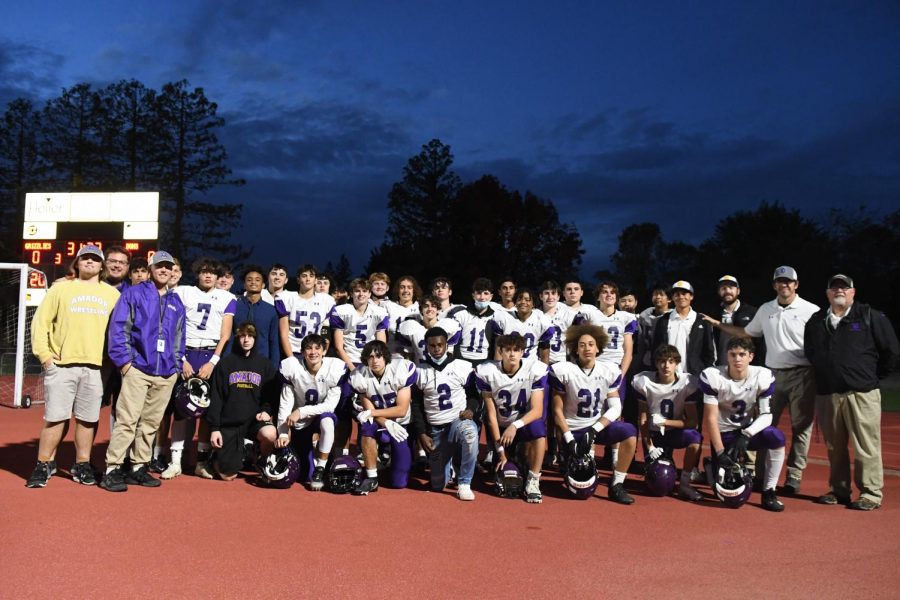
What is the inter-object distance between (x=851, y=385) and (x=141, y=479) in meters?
6.05

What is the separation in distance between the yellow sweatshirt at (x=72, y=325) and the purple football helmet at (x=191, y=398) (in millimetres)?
782

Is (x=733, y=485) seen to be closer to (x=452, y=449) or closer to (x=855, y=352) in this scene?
(x=855, y=352)

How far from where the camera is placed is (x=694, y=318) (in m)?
7.26

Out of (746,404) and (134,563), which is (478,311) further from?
(134,563)

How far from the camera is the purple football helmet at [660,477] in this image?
611 centimetres

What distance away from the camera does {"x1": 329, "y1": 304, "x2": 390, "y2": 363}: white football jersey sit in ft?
24.2

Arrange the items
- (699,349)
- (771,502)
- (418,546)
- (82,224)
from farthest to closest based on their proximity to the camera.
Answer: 1. (82,224)
2. (699,349)
3. (771,502)
4. (418,546)

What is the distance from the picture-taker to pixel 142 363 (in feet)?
19.7

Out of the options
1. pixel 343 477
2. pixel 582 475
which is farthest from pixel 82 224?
pixel 582 475

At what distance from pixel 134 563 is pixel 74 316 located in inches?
100

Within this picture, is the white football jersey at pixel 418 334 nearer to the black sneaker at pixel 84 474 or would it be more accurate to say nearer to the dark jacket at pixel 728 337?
the dark jacket at pixel 728 337

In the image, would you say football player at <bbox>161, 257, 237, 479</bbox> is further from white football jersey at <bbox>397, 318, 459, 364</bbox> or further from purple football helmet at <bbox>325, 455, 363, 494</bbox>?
white football jersey at <bbox>397, 318, 459, 364</bbox>

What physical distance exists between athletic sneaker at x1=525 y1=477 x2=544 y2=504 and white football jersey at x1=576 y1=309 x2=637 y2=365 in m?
2.03

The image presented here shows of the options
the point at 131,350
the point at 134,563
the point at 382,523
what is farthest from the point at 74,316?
the point at 382,523
